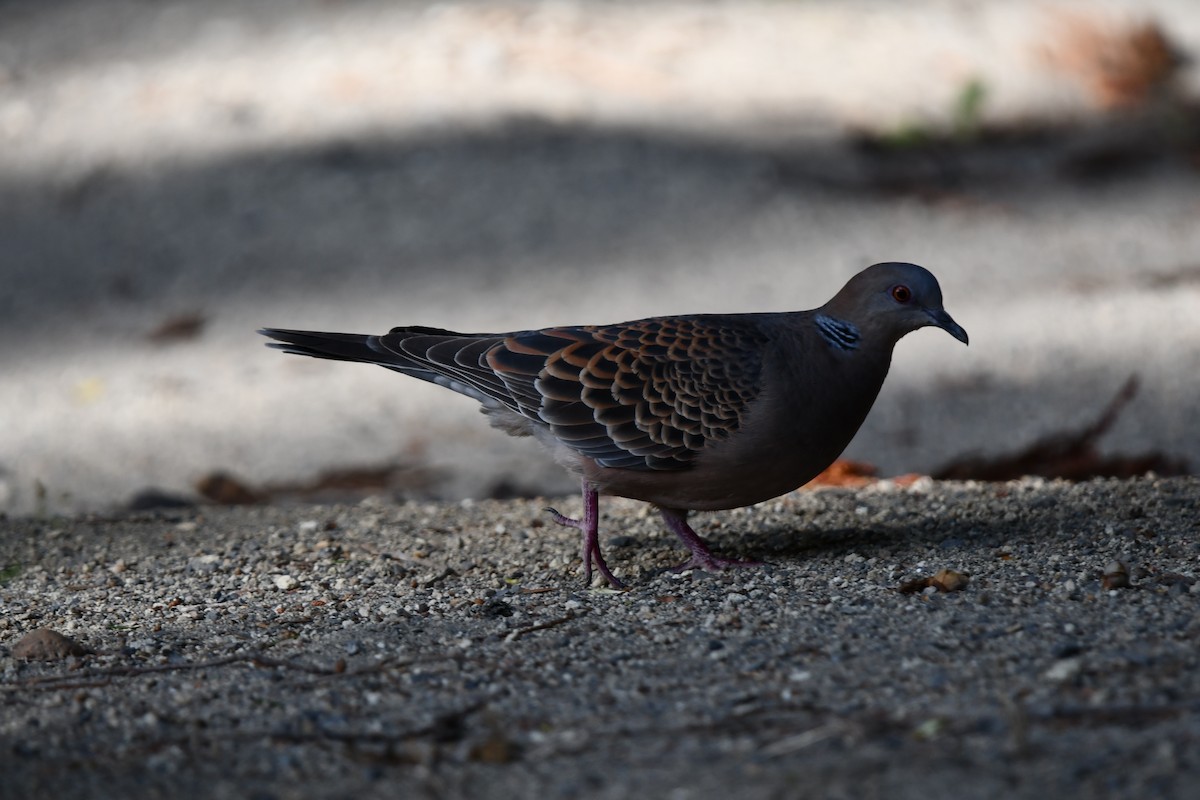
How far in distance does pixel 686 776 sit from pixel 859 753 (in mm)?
333

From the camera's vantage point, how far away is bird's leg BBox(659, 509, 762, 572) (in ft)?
13.5

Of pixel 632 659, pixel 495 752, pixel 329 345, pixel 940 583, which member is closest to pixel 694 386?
pixel 940 583

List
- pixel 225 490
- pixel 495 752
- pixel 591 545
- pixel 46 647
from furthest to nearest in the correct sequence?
1. pixel 225 490
2. pixel 591 545
3. pixel 46 647
4. pixel 495 752

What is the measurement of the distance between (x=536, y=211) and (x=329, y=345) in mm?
4424

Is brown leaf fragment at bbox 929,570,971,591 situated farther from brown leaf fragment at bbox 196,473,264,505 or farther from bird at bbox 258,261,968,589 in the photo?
brown leaf fragment at bbox 196,473,264,505

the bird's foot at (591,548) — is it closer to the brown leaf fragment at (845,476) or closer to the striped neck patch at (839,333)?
the striped neck patch at (839,333)

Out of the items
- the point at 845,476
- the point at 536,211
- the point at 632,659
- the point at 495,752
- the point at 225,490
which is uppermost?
the point at 536,211

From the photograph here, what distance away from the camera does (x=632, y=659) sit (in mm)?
3281

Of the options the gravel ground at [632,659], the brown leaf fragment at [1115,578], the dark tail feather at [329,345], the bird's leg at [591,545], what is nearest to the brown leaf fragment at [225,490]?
the gravel ground at [632,659]

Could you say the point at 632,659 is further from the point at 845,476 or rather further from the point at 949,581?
the point at 845,476

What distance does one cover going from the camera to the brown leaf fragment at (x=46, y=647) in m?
3.42

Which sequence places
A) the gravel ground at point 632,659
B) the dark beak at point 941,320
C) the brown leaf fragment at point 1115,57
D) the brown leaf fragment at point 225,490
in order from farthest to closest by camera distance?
the brown leaf fragment at point 1115,57 < the brown leaf fragment at point 225,490 < the dark beak at point 941,320 < the gravel ground at point 632,659

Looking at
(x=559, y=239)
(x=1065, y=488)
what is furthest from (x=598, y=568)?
(x=559, y=239)

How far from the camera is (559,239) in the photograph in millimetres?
8367
